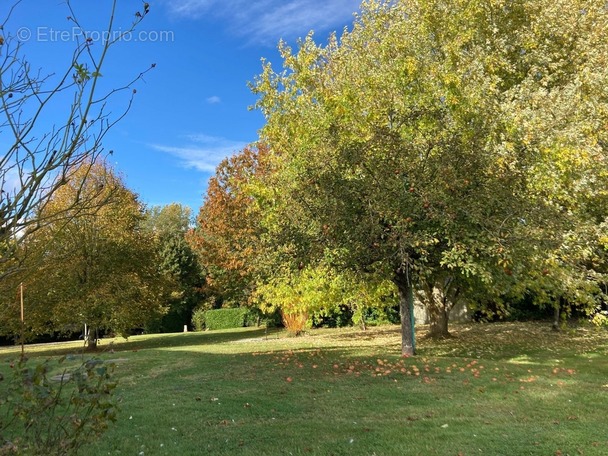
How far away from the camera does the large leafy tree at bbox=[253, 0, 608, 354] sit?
8.17 metres

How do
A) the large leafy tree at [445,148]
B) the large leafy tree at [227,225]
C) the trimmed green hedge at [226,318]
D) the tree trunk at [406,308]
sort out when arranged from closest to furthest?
the large leafy tree at [445,148]
the tree trunk at [406,308]
the large leafy tree at [227,225]
the trimmed green hedge at [226,318]

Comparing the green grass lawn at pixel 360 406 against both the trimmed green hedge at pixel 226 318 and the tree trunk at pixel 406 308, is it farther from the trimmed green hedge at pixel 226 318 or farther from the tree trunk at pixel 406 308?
the trimmed green hedge at pixel 226 318

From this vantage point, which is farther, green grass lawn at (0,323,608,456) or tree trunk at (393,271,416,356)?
tree trunk at (393,271,416,356)

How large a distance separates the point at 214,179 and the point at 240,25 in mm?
17714

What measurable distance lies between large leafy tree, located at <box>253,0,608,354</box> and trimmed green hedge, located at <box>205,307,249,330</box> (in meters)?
17.7

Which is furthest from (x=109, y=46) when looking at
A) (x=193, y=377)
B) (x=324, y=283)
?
(x=324, y=283)

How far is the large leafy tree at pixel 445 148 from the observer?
8.17 m

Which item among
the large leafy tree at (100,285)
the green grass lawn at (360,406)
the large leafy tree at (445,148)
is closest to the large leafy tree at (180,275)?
the large leafy tree at (100,285)

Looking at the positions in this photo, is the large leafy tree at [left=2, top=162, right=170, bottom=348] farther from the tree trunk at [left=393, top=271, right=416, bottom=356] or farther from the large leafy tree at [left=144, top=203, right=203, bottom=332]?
the large leafy tree at [left=144, top=203, right=203, bottom=332]

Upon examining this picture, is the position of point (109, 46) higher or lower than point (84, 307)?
higher

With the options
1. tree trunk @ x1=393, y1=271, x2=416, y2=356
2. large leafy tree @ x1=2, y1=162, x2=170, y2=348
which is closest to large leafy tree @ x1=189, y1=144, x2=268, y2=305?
large leafy tree @ x1=2, y1=162, x2=170, y2=348

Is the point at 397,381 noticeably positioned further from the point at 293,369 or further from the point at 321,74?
the point at 321,74

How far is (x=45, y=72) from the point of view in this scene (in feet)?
7.50

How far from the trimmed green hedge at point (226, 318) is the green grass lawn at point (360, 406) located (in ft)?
60.5
